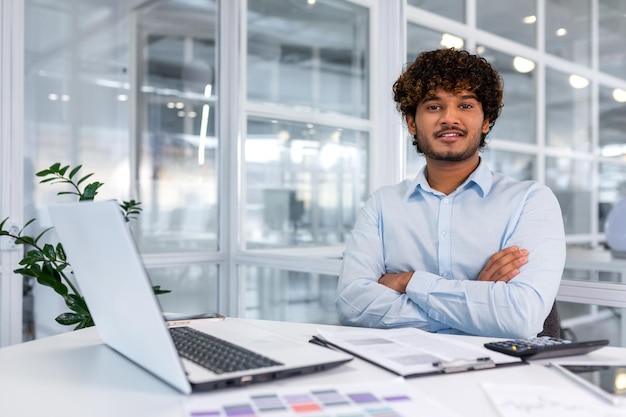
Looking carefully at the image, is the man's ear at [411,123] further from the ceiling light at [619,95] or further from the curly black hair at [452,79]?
the ceiling light at [619,95]

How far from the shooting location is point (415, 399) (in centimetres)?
86

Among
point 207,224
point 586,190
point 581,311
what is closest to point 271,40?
point 207,224

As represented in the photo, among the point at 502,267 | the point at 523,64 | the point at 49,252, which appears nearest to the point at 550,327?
the point at 502,267

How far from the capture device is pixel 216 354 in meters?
1.02

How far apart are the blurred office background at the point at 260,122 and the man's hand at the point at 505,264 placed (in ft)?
4.49

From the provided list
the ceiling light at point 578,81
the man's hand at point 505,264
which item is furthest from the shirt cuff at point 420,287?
the ceiling light at point 578,81

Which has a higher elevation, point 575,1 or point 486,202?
point 575,1

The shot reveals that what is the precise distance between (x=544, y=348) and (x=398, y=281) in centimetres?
59

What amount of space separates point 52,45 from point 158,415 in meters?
2.82

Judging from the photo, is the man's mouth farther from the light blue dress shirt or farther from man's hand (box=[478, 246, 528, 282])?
man's hand (box=[478, 246, 528, 282])

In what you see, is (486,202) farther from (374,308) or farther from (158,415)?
(158,415)

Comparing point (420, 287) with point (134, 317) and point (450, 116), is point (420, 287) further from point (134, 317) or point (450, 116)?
point (134, 317)

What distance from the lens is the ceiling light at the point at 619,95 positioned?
2766 millimetres

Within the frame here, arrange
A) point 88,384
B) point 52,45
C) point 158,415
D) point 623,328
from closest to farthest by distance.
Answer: point 158,415 < point 88,384 < point 623,328 < point 52,45
